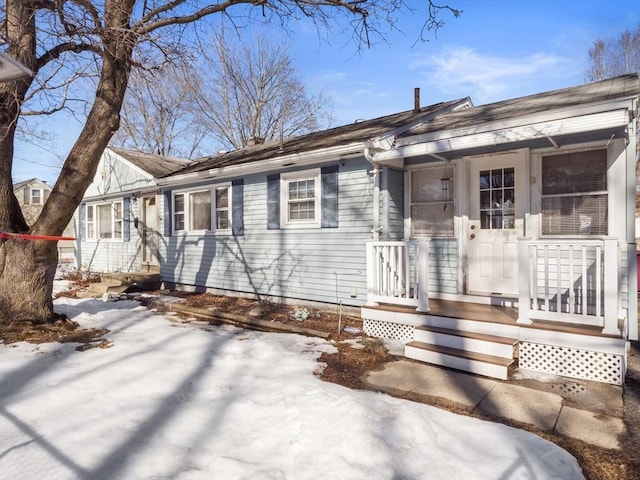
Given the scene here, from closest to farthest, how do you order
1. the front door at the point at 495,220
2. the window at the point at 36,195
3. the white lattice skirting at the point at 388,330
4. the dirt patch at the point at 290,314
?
the white lattice skirting at the point at 388,330, the front door at the point at 495,220, the dirt patch at the point at 290,314, the window at the point at 36,195

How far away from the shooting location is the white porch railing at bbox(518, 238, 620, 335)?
12.7ft

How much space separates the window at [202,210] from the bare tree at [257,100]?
581 inches

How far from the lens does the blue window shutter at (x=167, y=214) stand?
1021cm

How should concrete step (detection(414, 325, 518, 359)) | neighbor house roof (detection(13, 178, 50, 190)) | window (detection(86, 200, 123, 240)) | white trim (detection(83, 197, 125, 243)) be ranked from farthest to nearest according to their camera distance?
1. neighbor house roof (detection(13, 178, 50, 190))
2. window (detection(86, 200, 123, 240))
3. white trim (detection(83, 197, 125, 243))
4. concrete step (detection(414, 325, 518, 359))

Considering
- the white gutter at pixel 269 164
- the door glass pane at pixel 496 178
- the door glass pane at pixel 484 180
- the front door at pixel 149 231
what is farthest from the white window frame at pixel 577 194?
the front door at pixel 149 231

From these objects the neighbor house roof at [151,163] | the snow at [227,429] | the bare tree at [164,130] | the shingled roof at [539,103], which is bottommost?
the snow at [227,429]

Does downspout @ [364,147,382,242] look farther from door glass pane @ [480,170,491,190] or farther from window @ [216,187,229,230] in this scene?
window @ [216,187,229,230]

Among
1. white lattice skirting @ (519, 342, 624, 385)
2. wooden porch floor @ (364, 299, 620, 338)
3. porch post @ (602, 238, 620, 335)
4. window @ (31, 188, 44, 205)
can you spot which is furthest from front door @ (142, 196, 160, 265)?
window @ (31, 188, 44, 205)

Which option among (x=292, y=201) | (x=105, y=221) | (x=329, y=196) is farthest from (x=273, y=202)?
(x=105, y=221)

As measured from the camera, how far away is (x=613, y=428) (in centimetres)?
304

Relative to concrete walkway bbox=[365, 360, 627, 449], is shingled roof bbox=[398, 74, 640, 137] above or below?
Result: above

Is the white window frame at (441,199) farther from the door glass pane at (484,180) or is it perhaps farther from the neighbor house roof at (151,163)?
the neighbor house roof at (151,163)

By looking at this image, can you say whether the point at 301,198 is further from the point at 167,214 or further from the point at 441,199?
the point at 167,214

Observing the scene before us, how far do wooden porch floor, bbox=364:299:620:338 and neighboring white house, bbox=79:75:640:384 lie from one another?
0.03 metres
